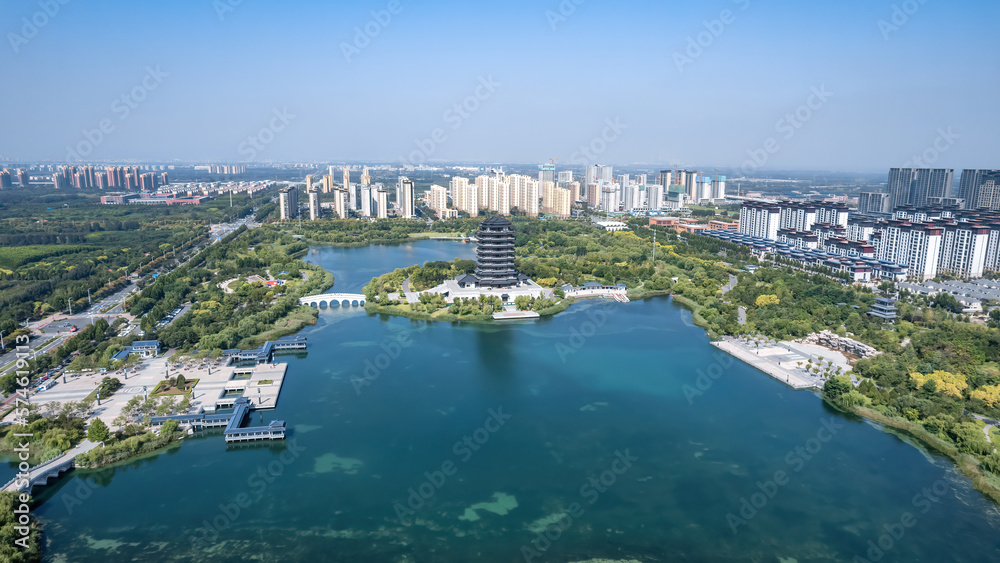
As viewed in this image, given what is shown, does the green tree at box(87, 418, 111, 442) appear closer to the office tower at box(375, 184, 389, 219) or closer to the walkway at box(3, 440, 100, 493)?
the walkway at box(3, 440, 100, 493)

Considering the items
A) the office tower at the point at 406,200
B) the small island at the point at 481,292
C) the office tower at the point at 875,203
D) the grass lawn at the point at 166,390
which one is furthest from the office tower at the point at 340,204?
the office tower at the point at 875,203

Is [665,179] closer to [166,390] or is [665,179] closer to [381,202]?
[381,202]

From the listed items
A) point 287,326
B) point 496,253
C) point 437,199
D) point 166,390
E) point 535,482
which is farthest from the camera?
point 437,199

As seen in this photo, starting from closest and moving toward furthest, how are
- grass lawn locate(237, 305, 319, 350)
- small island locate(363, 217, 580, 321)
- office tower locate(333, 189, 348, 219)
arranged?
grass lawn locate(237, 305, 319, 350) → small island locate(363, 217, 580, 321) → office tower locate(333, 189, 348, 219)

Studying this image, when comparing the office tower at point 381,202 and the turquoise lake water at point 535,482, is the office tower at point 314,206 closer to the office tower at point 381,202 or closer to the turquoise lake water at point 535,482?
the office tower at point 381,202

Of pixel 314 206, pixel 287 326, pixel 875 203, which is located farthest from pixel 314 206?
pixel 875 203

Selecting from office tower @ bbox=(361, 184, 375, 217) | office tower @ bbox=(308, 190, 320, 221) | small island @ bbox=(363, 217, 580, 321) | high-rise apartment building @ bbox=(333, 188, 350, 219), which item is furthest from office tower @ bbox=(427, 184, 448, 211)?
small island @ bbox=(363, 217, 580, 321)
